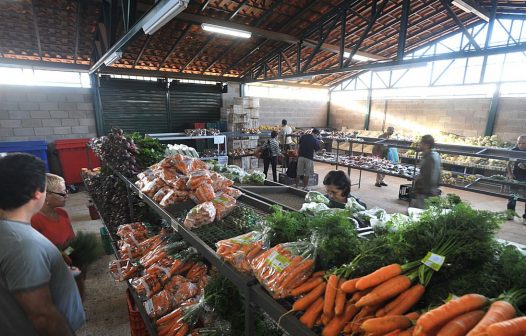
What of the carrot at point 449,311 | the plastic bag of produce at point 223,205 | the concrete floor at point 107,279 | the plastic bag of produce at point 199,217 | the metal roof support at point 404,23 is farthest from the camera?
the metal roof support at point 404,23

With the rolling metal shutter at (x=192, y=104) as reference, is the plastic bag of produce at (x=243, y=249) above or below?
below

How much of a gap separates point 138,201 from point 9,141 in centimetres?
654

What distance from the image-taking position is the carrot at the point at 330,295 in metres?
0.94

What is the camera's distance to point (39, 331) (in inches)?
53.1

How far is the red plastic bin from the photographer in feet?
24.0

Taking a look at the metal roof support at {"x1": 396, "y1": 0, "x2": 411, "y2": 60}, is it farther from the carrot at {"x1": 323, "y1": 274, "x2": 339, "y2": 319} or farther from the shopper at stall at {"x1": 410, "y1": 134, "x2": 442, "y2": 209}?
the carrot at {"x1": 323, "y1": 274, "x2": 339, "y2": 319}

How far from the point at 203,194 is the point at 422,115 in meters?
12.4

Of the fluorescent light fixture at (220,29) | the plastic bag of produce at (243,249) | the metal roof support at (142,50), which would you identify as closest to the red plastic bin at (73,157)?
the metal roof support at (142,50)

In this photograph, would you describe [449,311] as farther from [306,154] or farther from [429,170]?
[306,154]

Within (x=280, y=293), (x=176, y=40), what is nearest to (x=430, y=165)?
(x=280, y=293)

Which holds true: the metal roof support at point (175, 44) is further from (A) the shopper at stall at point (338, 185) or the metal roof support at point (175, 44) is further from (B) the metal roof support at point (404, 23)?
(A) the shopper at stall at point (338, 185)

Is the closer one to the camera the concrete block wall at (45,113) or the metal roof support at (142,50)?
the concrete block wall at (45,113)

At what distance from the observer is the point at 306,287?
1062mm

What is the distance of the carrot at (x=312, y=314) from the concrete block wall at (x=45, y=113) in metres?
9.42
